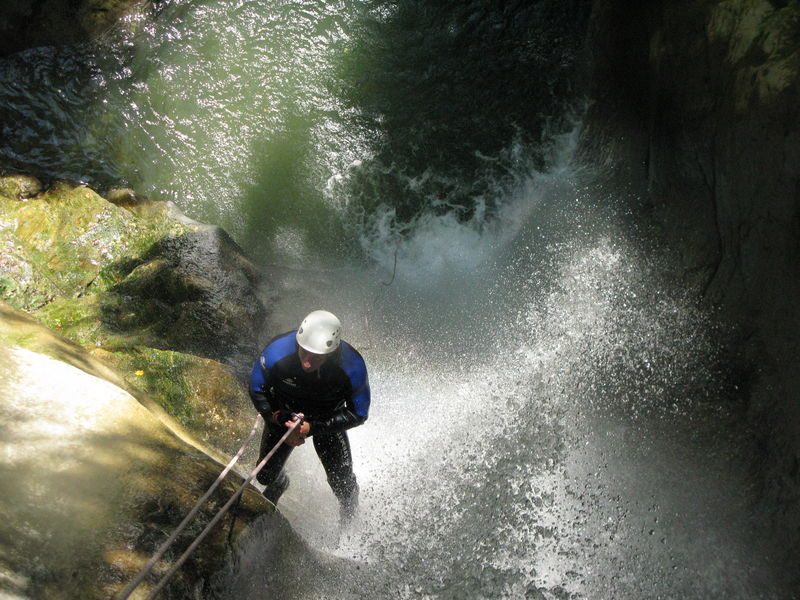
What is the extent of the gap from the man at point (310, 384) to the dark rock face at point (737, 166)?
2.55m

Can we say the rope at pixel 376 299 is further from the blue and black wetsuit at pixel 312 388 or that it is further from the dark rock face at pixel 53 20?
the dark rock face at pixel 53 20

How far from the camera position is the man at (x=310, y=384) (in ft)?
11.5

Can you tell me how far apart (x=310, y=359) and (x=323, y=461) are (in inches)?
45.2

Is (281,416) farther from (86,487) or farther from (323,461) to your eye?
(86,487)

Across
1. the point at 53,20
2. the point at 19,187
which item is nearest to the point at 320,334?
the point at 19,187

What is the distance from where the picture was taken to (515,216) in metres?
7.40

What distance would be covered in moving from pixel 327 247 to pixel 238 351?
203 cm

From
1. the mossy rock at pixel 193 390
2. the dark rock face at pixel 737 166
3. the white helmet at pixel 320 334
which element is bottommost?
the mossy rock at pixel 193 390

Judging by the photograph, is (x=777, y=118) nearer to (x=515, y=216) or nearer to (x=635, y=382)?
(x=635, y=382)

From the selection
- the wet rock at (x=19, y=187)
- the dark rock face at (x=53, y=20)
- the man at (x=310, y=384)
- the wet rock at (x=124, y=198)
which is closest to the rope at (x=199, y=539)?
the man at (x=310, y=384)

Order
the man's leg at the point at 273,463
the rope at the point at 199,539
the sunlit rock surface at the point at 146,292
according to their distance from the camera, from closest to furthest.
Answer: the rope at the point at 199,539 → the man's leg at the point at 273,463 → the sunlit rock surface at the point at 146,292

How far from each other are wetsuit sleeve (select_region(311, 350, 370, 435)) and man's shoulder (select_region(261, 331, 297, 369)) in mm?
366

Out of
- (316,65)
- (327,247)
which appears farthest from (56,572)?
(316,65)

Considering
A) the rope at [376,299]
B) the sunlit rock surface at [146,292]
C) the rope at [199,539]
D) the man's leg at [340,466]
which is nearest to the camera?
the rope at [199,539]
